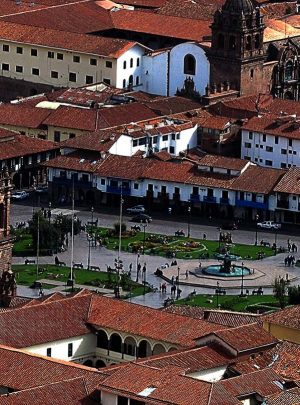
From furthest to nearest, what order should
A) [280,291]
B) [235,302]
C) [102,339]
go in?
[235,302] < [280,291] < [102,339]

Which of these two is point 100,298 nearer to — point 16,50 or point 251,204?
point 251,204

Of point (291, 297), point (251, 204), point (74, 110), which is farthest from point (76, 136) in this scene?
point (291, 297)

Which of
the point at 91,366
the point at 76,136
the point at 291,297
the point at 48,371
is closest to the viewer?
the point at 48,371

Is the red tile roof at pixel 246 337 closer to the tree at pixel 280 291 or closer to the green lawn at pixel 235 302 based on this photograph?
the green lawn at pixel 235 302

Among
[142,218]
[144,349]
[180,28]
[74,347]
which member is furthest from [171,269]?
[180,28]

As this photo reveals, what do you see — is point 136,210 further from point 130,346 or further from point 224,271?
point 130,346

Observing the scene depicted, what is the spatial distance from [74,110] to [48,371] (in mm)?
63401

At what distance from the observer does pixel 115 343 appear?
126250 mm

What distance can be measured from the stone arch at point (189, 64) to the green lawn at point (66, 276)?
130 ft

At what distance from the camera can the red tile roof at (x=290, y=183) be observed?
164 m

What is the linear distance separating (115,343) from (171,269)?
25.3 m

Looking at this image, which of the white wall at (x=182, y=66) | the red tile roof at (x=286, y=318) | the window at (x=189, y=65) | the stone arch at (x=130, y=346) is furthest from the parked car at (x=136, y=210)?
the stone arch at (x=130, y=346)

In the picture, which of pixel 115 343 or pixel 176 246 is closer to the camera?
pixel 115 343

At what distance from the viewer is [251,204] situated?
542 feet
